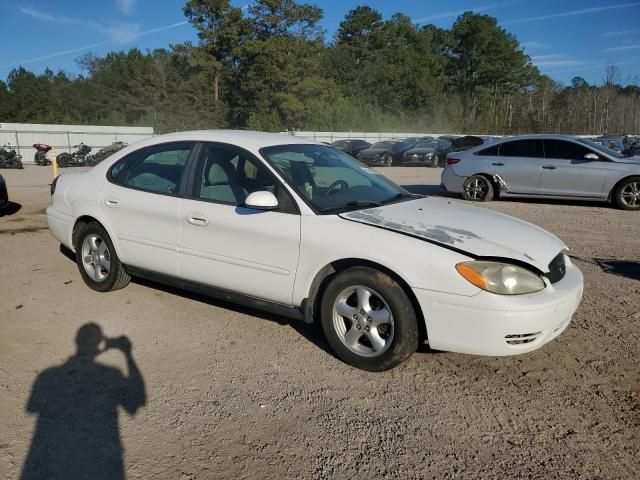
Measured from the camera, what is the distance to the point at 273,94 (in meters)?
51.7

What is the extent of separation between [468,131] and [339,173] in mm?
61104

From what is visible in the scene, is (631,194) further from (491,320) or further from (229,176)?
(229,176)

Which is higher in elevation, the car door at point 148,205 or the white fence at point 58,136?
the white fence at point 58,136

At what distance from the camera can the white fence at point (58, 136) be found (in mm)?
32125

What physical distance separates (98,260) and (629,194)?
9578mm

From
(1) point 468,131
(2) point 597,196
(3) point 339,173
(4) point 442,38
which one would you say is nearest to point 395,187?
(3) point 339,173

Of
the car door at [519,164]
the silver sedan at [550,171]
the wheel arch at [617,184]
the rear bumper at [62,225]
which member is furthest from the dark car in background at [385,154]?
the rear bumper at [62,225]

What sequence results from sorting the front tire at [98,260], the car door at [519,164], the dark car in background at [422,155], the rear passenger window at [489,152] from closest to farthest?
the front tire at [98,260] < the car door at [519,164] < the rear passenger window at [489,152] < the dark car in background at [422,155]

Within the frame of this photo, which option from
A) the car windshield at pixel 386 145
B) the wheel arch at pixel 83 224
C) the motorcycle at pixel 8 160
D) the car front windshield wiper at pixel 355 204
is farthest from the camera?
the car windshield at pixel 386 145

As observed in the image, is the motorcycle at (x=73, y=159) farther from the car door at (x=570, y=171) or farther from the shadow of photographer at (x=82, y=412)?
the shadow of photographer at (x=82, y=412)

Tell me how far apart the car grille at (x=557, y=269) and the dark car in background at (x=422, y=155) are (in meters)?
22.7

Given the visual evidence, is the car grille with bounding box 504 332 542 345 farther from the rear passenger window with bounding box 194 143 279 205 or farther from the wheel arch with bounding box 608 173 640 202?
the wheel arch with bounding box 608 173 640 202

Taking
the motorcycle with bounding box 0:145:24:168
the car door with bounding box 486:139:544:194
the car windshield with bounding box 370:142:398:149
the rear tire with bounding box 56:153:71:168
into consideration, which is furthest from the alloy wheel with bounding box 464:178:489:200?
the rear tire with bounding box 56:153:71:168

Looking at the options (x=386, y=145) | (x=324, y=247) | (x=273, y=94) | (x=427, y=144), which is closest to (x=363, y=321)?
(x=324, y=247)
